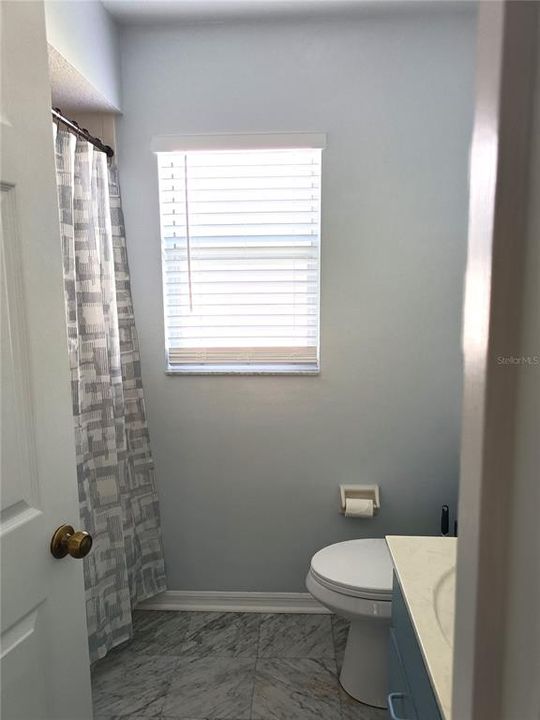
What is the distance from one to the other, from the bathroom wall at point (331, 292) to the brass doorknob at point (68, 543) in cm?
115

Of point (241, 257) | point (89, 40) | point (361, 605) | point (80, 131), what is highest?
point (89, 40)

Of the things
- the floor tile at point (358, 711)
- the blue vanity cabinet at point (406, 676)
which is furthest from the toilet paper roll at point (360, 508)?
the blue vanity cabinet at point (406, 676)

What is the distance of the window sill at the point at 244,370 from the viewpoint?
6.77 ft

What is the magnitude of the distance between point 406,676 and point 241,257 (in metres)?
1.60

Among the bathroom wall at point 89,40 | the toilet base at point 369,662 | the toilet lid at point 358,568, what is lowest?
the toilet base at point 369,662

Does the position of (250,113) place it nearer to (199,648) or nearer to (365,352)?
(365,352)

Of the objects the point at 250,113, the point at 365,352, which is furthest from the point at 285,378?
the point at 250,113

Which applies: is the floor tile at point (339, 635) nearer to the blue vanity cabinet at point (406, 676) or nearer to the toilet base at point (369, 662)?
the toilet base at point (369, 662)

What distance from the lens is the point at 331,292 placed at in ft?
6.63

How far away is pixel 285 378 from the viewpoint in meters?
2.07

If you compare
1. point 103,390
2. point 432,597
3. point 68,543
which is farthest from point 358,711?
point 103,390

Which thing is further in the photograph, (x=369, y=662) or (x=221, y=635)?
(x=221, y=635)

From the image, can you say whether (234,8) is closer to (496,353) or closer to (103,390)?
(103,390)

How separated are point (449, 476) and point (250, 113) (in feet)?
5.88
